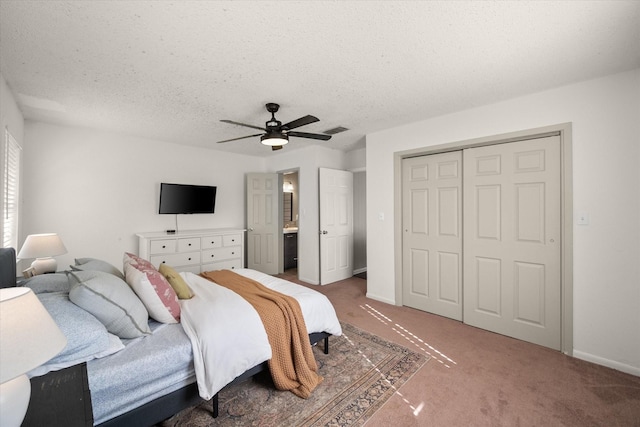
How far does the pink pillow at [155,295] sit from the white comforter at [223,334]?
0.28ft

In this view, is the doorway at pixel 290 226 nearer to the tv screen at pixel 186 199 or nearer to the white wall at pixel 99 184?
the tv screen at pixel 186 199

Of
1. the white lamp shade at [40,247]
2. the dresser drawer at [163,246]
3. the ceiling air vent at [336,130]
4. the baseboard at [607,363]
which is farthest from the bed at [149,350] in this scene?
the baseboard at [607,363]

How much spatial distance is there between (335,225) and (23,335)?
→ 4.28 meters

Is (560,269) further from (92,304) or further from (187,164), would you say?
(187,164)

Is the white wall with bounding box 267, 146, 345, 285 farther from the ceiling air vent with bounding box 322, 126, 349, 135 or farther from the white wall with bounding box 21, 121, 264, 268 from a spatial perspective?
the white wall with bounding box 21, 121, 264, 268

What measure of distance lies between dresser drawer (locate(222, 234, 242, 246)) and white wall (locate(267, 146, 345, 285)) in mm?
1099

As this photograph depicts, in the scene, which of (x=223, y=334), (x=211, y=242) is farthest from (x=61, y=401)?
(x=211, y=242)

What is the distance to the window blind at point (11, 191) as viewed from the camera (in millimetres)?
2539

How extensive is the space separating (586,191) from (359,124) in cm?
234

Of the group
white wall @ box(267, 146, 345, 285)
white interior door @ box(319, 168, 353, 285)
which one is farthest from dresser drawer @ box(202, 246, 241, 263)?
white interior door @ box(319, 168, 353, 285)

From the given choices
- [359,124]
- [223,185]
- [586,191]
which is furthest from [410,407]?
[223,185]

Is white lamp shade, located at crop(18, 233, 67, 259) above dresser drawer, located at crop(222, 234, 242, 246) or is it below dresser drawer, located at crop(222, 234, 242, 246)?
above

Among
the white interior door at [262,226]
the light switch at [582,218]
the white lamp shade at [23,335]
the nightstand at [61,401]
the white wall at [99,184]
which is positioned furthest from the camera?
the white interior door at [262,226]

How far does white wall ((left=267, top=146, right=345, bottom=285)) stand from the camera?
187 inches
